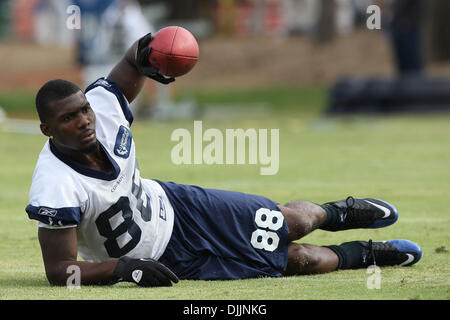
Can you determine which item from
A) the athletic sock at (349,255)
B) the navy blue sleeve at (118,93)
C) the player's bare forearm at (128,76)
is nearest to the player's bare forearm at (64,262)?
the navy blue sleeve at (118,93)

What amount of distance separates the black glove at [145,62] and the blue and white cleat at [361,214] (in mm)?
1510

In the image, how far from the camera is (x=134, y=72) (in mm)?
6613

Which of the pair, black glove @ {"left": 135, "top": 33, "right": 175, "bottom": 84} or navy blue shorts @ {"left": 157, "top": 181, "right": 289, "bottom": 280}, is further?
black glove @ {"left": 135, "top": 33, "right": 175, "bottom": 84}

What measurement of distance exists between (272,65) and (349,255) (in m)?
29.2

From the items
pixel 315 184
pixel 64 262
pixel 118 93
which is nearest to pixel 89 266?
pixel 64 262

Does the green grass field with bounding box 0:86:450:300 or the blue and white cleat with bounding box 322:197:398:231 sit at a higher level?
the blue and white cleat with bounding box 322:197:398:231

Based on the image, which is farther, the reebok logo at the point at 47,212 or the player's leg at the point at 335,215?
the player's leg at the point at 335,215

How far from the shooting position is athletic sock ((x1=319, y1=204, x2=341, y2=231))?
6.61 metres

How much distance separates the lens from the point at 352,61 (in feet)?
→ 112

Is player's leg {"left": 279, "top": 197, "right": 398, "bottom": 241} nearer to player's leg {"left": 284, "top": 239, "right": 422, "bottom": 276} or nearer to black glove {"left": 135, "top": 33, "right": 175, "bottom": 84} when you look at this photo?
player's leg {"left": 284, "top": 239, "right": 422, "bottom": 276}

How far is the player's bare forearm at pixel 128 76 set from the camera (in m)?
6.59

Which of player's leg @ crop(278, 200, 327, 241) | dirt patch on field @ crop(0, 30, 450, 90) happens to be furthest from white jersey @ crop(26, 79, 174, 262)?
dirt patch on field @ crop(0, 30, 450, 90)

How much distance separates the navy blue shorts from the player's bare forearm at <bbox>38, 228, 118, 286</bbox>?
0.50m

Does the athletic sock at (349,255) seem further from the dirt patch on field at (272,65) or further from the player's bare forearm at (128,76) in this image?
the dirt patch on field at (272,65)
